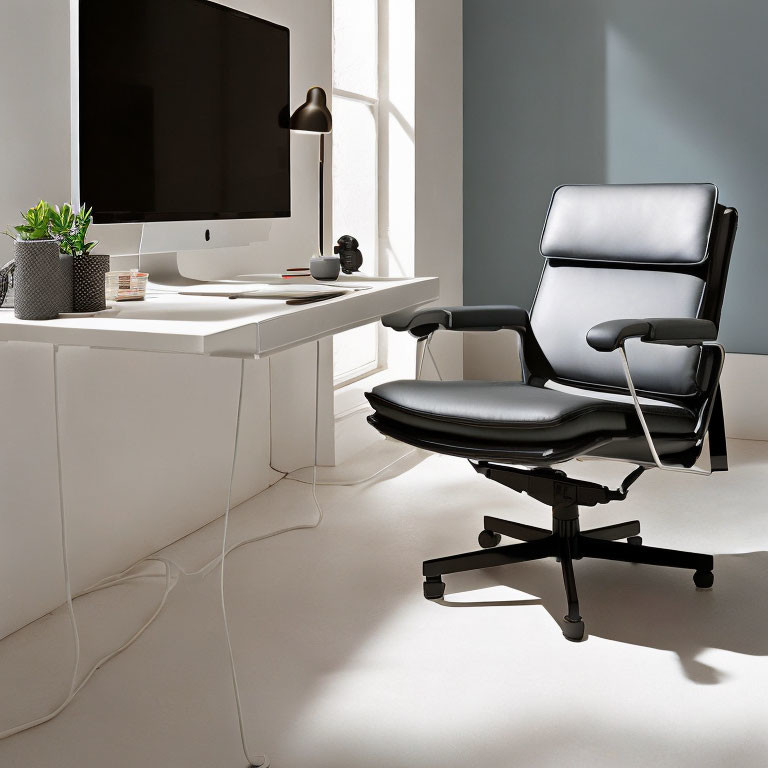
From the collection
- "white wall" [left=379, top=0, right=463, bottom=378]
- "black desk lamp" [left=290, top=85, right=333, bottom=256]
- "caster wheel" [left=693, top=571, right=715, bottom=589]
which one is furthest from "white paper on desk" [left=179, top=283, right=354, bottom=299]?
"white wall" [left=379, top=0, right=463, bottom=378]

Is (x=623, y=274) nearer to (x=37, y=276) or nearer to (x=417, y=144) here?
(x=37, y=276)

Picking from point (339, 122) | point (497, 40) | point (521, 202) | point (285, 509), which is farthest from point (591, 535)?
point (497, 40)

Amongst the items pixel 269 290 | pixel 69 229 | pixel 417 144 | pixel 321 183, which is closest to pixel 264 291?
pixel 269 290

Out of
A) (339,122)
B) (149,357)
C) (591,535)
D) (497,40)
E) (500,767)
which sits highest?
(497,40)

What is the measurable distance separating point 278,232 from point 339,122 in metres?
0.74

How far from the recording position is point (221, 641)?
1927 millimetres

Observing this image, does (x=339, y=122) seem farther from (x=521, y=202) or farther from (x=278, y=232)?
(x=521, y=202)

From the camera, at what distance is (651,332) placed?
1824 mm

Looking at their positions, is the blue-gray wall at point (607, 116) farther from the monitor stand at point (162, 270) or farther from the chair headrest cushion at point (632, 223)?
the monitor stand at point (162, 270)

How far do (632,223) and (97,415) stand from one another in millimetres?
1377

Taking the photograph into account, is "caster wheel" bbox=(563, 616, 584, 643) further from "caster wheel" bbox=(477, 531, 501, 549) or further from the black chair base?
"caster wheel" bbox=(477, 531, 501, 549)

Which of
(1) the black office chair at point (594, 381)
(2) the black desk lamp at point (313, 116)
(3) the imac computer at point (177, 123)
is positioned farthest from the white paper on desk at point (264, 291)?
(2) the black desk lamp at point (313, 116)

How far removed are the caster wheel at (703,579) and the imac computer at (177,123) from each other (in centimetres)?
137

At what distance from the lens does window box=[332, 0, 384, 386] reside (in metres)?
3.51
